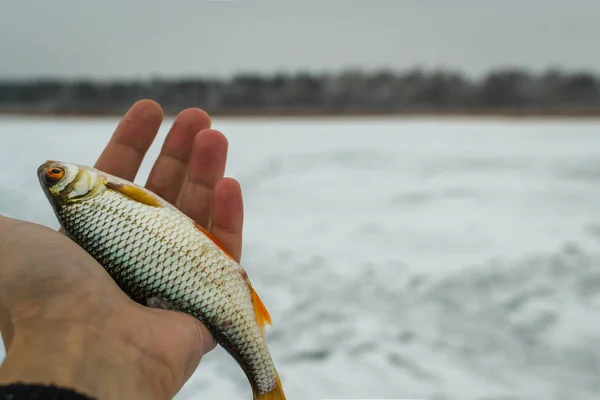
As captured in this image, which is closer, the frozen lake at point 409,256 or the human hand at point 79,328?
the human hand at point 79,328

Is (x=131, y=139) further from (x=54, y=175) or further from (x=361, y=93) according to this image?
(x=361, y=93)

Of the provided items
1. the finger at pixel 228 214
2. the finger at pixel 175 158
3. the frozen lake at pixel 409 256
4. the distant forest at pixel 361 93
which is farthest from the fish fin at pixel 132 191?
the distant forest at pixel 361 93

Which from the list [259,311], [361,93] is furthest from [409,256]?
[259,311]

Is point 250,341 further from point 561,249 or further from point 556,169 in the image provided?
point 556,169

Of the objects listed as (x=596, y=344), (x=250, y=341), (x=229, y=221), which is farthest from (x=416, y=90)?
(x=250, y=341)

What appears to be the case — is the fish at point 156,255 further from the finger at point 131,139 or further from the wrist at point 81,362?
the finger at point 131,139

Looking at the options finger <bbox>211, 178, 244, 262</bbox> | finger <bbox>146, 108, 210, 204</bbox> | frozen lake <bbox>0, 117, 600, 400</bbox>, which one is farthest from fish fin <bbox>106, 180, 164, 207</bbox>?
frozen lake <bbox>0, 117, 600, 400</bbox>

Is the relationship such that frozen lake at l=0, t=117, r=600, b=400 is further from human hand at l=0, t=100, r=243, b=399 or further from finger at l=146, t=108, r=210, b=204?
human hand at l=0, t=100, r=243, b=399
